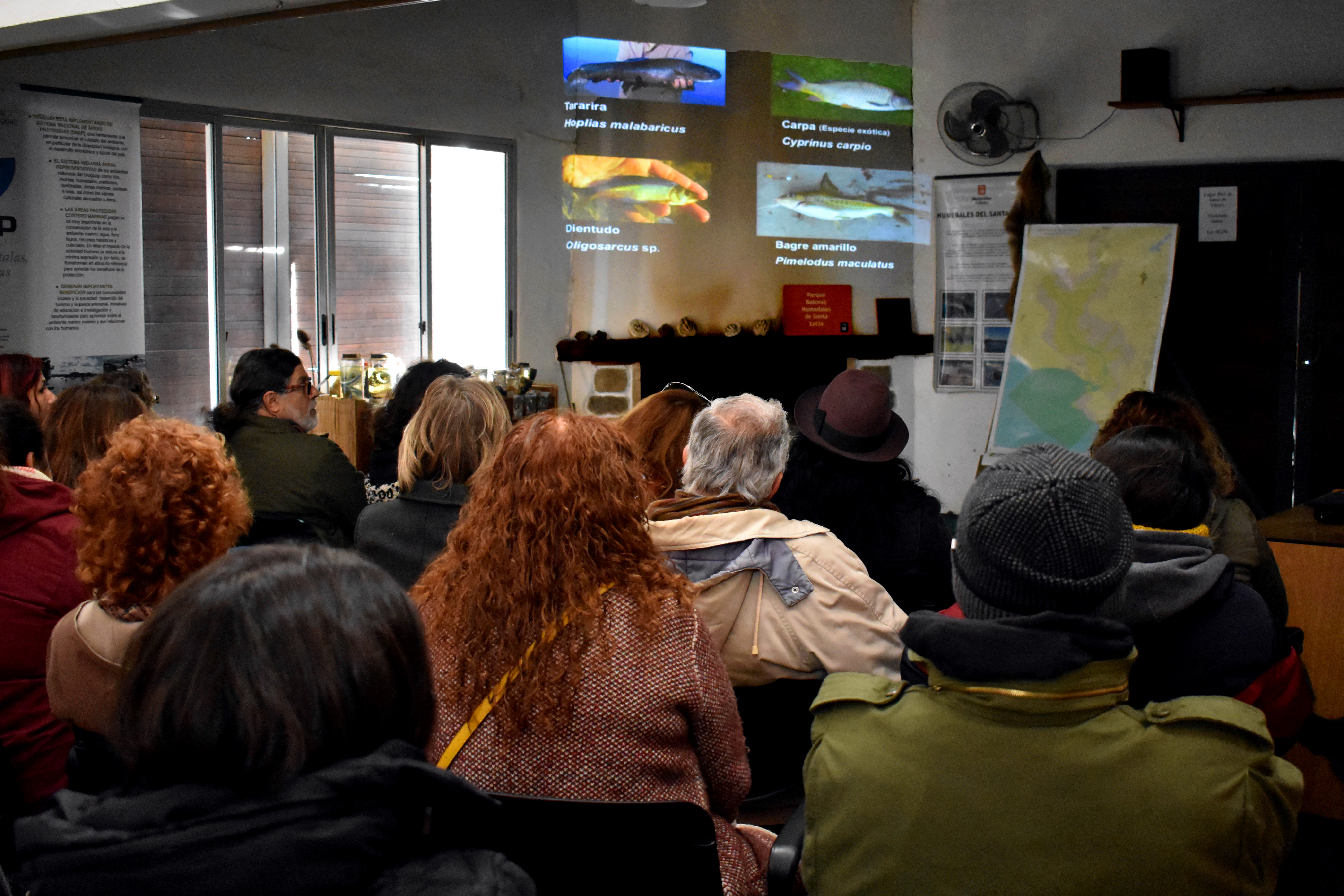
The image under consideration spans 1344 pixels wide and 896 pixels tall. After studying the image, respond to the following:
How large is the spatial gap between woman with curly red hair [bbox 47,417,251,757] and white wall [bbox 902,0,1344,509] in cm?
513

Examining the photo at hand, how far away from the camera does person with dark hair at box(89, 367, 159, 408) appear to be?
3.14 m

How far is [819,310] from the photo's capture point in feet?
22.0

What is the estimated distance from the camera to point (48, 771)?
7.12 feet

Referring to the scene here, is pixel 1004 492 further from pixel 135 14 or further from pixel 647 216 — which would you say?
pixel 647 216

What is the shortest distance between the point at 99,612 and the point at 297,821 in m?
1.23

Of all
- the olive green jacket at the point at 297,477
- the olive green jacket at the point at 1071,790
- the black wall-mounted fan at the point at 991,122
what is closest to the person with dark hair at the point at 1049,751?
the olive green jacket at the point at 1071,790

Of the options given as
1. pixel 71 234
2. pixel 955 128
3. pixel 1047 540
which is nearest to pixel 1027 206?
pixel 955 128

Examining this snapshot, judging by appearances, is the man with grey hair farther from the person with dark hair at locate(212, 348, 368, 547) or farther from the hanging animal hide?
the hanging animal hide

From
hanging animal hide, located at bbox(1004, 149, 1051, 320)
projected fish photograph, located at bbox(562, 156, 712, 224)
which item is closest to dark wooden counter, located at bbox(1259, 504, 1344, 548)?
hanging animal hide, located at bbox(1004, 149, 1051, 320)

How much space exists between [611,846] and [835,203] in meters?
5.69

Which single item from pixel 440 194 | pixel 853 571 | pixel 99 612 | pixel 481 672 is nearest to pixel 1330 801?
pixel 853 571

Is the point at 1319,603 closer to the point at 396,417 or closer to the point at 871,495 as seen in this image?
the point at 871,495

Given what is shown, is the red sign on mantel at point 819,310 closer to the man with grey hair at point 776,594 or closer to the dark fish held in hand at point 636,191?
the dark fish held in hand at point 636,191

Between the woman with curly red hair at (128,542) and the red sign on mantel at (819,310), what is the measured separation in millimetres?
4898
